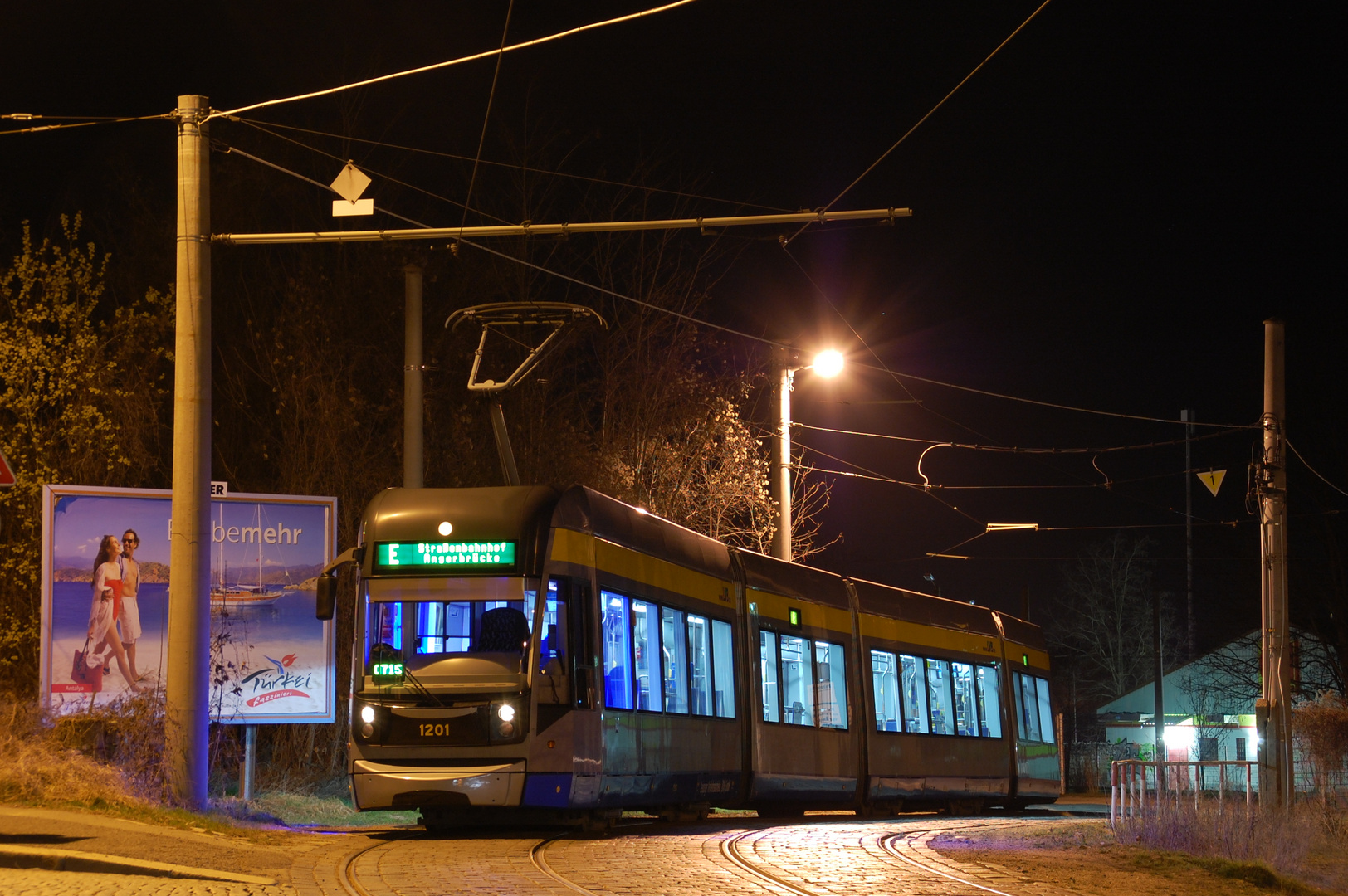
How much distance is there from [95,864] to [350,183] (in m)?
6.75

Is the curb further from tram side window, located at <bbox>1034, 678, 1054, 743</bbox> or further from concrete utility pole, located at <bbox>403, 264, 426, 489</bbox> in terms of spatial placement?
tram side window, located at <bbox>1034, 678, 1054, 743</bbox>

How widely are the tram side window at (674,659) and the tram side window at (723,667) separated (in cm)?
82

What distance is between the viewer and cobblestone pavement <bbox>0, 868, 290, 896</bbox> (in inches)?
340

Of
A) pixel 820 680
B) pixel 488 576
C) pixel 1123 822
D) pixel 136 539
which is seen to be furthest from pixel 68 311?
pixel 1123 822

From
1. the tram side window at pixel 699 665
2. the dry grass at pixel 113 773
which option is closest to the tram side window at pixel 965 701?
the tram side window at pixel 699 665

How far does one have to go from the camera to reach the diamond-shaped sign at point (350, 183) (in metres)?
13.7

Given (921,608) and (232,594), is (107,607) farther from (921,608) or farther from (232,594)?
(921,608)

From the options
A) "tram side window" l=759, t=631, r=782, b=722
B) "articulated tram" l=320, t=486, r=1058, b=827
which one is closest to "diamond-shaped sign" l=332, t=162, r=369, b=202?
"articulated tram" l=320, t=486, r=1058, b=827

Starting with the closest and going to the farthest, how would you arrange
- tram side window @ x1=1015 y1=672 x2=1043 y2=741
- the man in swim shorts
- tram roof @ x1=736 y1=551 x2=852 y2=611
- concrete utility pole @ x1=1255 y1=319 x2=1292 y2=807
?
the man in swim shorts, tram roof @ x1=736 y1=551 x2=852 y2=611, concrete utility pole @ x1=1255 y1=319 x2=1292 y2=807, tram side window @ x1=1015 y1=672 x2=1043 y2=741

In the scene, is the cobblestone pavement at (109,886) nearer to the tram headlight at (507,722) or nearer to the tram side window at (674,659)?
the tram headlight at (507,722)

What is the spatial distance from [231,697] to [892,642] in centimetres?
922

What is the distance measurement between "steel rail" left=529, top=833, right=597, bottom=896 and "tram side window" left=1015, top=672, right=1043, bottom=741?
13.9 metres

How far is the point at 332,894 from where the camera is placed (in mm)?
9000

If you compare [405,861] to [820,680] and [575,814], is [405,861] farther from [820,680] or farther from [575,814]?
[820,680]
